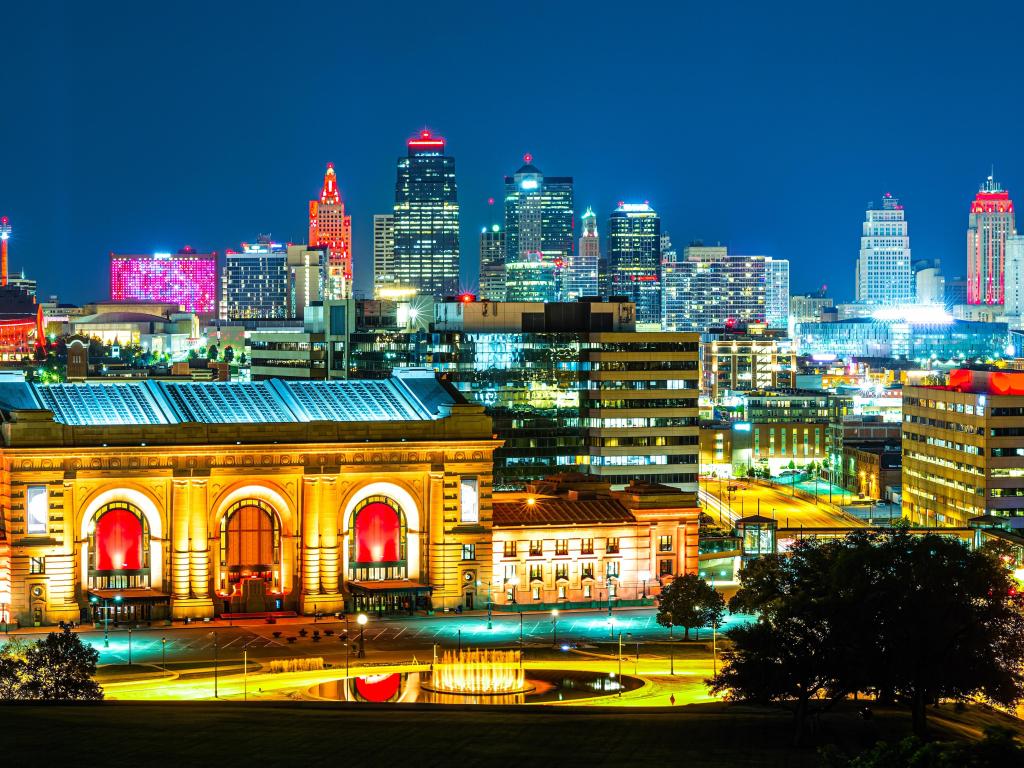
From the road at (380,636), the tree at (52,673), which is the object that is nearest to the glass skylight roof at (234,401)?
the road at (380,636)

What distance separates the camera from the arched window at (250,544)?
14325cm

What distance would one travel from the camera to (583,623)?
14125 centimetres

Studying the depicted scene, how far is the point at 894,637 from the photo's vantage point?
99.0 metres

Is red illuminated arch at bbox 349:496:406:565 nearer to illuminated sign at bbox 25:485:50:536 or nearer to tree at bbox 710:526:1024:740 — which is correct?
illuminated sign at bbox 25:485:50:536

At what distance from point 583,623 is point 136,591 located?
30.0 meters

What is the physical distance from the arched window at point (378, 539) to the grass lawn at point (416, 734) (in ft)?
145

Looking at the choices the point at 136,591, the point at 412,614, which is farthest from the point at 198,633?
the point at 412,614

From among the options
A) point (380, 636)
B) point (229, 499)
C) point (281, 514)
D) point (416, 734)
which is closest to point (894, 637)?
point (416, 734)

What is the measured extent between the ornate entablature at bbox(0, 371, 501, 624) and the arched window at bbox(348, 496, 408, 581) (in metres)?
0.10

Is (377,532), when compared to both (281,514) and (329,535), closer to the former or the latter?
(329,535)

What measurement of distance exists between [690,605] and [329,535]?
26.8m

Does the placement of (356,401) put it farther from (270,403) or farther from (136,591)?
(136,591)

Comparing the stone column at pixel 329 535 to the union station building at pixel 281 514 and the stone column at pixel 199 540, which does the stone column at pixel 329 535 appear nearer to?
the union station building at pixel 281 514

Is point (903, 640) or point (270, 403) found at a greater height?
point (270, 403)
